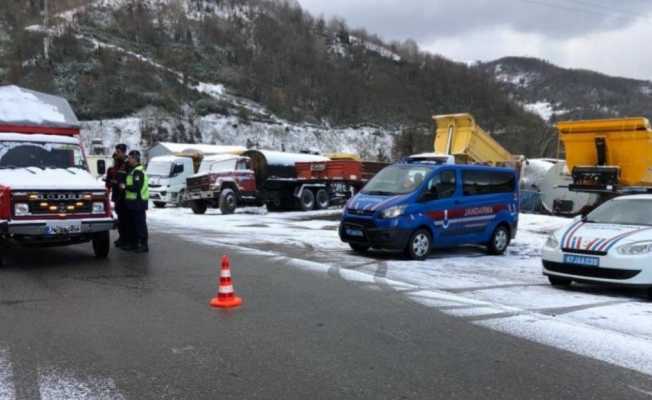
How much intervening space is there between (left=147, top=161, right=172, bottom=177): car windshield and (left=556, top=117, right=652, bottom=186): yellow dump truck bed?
1813 cm

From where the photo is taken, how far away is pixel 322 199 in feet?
92.7

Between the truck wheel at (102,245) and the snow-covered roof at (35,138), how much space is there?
2.12 metres

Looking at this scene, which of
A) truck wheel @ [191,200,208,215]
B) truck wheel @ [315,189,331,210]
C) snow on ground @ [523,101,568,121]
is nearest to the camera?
truck wheel @ [191,200,208,215]

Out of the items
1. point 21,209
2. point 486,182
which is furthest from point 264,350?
point 486,182

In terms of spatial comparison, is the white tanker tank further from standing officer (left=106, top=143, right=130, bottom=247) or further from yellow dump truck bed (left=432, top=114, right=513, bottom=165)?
standing officer (left=106, top=143, right=130, bottom=247)

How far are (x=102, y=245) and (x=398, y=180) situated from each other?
5764 millimetres

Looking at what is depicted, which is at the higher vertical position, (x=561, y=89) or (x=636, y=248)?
(x=561, y=89)

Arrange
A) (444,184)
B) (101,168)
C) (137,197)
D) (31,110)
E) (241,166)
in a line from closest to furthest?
(137,197) → (444,184) → (101,168) → (31,110) → (241,166)

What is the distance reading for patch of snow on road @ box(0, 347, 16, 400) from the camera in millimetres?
4523

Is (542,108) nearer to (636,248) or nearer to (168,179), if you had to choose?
(168,179)

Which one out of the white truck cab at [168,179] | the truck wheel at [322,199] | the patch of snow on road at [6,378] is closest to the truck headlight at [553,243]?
the patch of snow on road at [6,378]

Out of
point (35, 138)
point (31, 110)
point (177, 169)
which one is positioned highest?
point (31, 110)

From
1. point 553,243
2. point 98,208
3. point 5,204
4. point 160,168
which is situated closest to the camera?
point 5,204

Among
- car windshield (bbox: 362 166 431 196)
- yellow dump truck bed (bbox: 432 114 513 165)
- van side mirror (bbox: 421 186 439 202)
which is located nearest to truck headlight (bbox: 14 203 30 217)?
car windshield (bbox: 362 166 431 196)
